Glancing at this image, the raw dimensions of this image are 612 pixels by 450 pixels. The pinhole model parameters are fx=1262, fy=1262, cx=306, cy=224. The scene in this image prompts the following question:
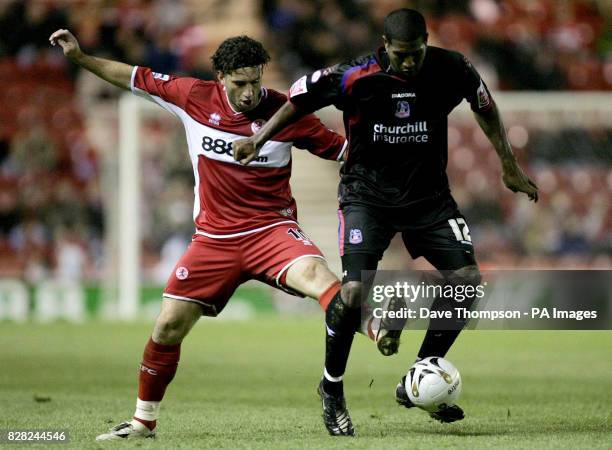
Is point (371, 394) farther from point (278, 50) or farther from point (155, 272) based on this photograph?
point (278, 50)

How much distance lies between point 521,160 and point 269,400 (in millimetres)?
10583

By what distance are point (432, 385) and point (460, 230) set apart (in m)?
0.93

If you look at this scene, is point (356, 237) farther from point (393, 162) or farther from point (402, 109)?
point (402, 109)

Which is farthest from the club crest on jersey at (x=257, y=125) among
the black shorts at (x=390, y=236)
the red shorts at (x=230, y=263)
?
the black shorts at (x=390, y=236)

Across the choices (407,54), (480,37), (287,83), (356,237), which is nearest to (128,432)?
(356,237)

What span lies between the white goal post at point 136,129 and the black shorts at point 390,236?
1101cm

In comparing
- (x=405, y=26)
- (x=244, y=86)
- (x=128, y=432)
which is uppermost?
(x=405, y=26)

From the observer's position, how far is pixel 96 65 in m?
7.48

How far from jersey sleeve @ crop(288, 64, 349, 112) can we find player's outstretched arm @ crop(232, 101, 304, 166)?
0.05 meters

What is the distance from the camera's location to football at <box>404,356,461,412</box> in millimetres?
6918

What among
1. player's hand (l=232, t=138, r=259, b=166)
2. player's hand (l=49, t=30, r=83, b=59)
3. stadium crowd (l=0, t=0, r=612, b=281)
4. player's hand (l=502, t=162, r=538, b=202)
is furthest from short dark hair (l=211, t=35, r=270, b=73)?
stadium crowd (l=0, t=0, r=612, b=281)

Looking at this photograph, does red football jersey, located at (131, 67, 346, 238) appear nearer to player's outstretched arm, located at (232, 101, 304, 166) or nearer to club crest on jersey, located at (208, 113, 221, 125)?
club crest on jersey, located at (208, 113, 221, 125)

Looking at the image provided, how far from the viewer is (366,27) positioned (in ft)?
71.5

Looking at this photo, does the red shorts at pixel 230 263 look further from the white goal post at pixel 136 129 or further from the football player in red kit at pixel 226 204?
the white goal post at pixel 136 129
